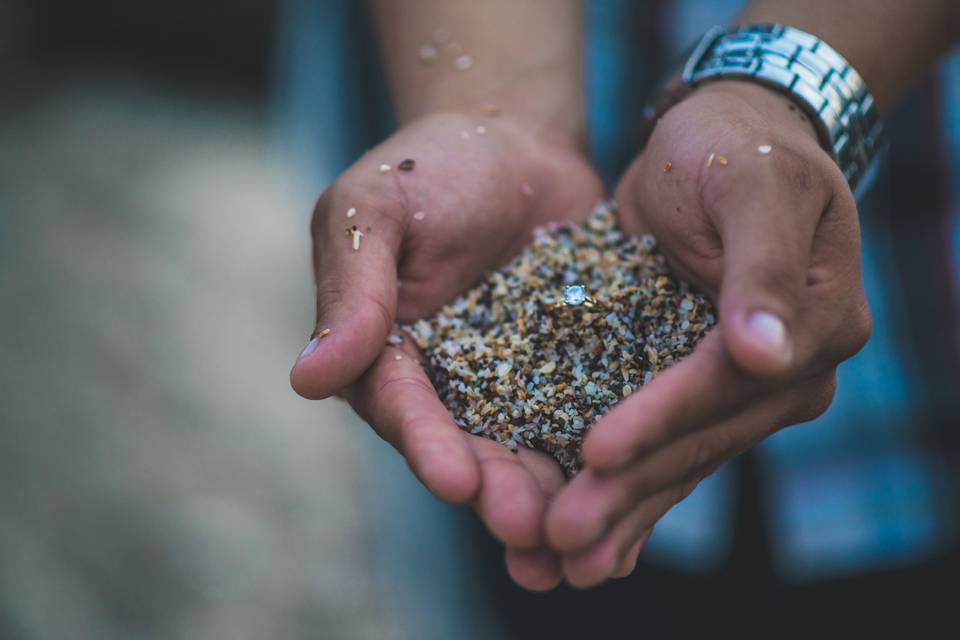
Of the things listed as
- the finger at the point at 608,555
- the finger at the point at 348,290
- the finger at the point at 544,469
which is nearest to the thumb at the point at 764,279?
the finger at the point at 608,555

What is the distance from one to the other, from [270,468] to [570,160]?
1.78 meters

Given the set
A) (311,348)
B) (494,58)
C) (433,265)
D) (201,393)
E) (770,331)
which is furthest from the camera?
(201,393)

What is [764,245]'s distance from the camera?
0.99 metres

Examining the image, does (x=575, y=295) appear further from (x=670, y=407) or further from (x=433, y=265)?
(x=670, y=407)

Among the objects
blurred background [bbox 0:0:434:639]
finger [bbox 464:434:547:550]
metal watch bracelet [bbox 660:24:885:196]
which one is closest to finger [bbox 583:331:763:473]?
finger [bbox 464:434:547:550]

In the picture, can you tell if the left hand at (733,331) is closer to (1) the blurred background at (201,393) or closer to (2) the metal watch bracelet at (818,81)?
(2) the metal watch bracelet at (818,81)

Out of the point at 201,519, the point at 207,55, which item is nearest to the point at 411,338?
the point at 201,519

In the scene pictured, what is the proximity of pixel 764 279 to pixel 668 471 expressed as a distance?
0.29 metres

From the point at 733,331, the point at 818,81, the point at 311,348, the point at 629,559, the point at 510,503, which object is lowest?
the point at 629,559

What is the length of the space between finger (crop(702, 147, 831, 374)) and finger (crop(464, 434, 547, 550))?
1.09ft

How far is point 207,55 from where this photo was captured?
4.88 metres

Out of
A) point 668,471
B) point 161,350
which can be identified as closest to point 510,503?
point 668,471

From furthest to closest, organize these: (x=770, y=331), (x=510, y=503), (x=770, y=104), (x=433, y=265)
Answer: (x=433, y=265)
(x=770, y=104)
(x=510, y=503)
(x=770, y=331)

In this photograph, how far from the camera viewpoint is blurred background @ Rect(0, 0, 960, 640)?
2336mm
